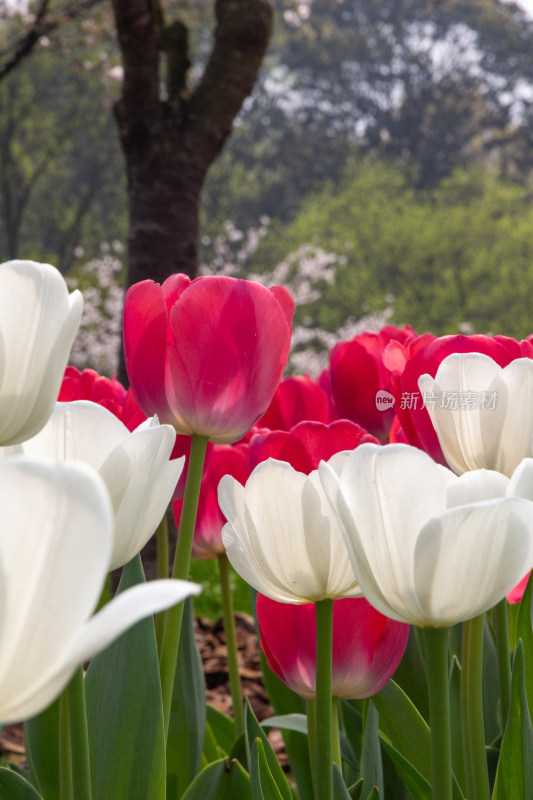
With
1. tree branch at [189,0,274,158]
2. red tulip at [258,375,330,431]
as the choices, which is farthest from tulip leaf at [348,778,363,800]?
tree branch at [189,0,274,158]

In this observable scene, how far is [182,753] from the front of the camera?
930 mm

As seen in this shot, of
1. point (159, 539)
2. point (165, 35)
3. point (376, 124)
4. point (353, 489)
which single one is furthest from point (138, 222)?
point (376, 124)

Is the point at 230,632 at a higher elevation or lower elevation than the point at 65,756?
lower

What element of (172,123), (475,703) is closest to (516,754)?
(475,703)

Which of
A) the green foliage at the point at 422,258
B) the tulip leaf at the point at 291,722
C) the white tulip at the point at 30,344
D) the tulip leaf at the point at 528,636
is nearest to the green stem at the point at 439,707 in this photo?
the white tulip at the point at 30,344

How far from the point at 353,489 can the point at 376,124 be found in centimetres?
2448

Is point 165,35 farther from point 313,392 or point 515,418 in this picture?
point 515,418

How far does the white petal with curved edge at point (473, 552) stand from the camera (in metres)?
0.42

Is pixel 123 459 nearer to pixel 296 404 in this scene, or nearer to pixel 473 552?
pixel 473 552

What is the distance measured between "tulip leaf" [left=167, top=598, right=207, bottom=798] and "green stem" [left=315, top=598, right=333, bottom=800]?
1.32 ft

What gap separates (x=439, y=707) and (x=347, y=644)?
21 cm

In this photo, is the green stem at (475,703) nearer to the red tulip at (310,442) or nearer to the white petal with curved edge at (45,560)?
the red tulip at (310,442)

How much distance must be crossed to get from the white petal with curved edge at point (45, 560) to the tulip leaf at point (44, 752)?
23.9 inches

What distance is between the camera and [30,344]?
1.46ft
